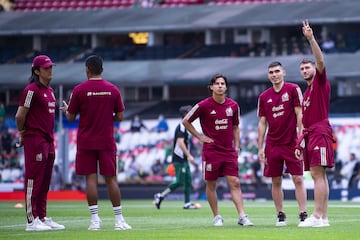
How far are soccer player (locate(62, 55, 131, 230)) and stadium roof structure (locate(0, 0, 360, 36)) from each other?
33.9 m

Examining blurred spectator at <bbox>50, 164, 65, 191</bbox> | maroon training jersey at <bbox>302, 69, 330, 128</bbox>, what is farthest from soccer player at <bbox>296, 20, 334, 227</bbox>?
blurred spectator at <bbox>50, 164, 65, 191</bbox>

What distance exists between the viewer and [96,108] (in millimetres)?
17031

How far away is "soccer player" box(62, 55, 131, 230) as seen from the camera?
1698 cm

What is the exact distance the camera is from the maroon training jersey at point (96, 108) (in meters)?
17.0

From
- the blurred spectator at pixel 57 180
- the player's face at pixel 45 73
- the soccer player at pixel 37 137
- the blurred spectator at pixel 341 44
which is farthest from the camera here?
the blurred spectator at pixel 341 44

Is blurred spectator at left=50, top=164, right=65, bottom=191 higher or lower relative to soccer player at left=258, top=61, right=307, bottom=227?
lower

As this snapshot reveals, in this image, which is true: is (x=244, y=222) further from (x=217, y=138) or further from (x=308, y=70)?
(x=308, y=70)

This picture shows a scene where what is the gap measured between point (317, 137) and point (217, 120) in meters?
2.14

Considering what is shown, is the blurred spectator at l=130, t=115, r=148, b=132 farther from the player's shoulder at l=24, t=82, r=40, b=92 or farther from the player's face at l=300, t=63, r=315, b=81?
the player's face at l=300, t=63, r=315, b=81

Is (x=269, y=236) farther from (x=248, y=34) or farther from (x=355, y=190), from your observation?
(x=248, y=34)

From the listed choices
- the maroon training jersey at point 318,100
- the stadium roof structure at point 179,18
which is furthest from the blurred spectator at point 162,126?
the maroon training jersey at point 318,100

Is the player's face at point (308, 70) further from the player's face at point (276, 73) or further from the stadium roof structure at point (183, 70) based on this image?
the stadium roof structure at point (183, 70)

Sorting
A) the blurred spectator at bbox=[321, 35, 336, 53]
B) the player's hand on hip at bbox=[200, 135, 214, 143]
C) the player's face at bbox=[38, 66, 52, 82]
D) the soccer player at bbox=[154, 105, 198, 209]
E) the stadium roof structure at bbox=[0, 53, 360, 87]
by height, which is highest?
the blurred spectator at bbox=[321, 35, 336, 53]

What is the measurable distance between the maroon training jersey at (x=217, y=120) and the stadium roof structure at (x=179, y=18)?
32.1 metres
